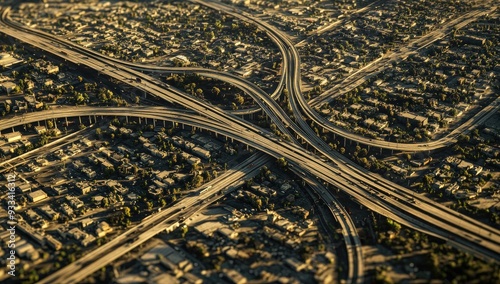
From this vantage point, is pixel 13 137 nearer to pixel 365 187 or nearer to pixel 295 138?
pixel 295 138

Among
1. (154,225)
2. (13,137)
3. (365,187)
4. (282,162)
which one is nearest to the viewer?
(154,225)

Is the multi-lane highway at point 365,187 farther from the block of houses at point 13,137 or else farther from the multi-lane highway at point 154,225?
the multi-lane highway at point 154,225

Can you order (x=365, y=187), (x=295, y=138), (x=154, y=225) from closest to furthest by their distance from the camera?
(x=154, y=225)
(x=365, y=187)
(x=295, y=138)

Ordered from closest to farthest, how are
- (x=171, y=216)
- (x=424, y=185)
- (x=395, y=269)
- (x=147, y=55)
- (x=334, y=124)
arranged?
(x=395, y=269)
(x=171, y=216)
(x=424, y=185)
(x=334, y=124)
(x=147, y=55)

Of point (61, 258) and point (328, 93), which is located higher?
point (328, 93)

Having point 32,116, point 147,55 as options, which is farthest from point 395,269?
point 147,55

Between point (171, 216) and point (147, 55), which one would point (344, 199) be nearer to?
point (171, 216)

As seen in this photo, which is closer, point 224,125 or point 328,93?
point 224,125

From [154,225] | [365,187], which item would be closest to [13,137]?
[154,225]
